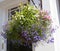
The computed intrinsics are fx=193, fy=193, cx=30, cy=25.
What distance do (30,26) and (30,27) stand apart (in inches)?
0.5

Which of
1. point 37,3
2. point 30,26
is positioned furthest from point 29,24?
point 37,3

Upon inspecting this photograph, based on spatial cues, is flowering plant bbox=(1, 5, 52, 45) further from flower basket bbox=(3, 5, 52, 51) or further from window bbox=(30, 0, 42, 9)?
window bbox=(30, 0, 42, 9)

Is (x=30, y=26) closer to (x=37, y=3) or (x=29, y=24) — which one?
(x=29, y=24)

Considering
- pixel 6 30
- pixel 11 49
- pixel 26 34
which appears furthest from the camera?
pixel 11 49

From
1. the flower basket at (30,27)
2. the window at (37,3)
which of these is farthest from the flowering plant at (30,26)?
the window at (37,3)

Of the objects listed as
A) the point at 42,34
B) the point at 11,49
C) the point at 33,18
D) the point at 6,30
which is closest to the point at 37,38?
the point at 42,34

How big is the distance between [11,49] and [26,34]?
695 millimetres

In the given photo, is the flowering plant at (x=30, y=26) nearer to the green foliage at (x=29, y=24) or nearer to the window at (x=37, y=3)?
the green foliage at (x=29, y=24)

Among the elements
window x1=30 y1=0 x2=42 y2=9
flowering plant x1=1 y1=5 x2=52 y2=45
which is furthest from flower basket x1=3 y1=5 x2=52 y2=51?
window x1=30 y1=0 x2=42 y2=9

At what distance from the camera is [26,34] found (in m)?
2.32

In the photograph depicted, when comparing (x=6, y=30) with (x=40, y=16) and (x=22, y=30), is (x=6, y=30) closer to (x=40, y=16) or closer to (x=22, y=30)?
(x=22, y=30)

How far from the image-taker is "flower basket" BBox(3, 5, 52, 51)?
234 centimetres

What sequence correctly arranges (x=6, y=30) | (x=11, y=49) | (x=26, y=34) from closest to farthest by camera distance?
(x=26, y=34), (x=6, y=30), (x=11, y=49)

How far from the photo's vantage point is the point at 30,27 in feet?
7.69
